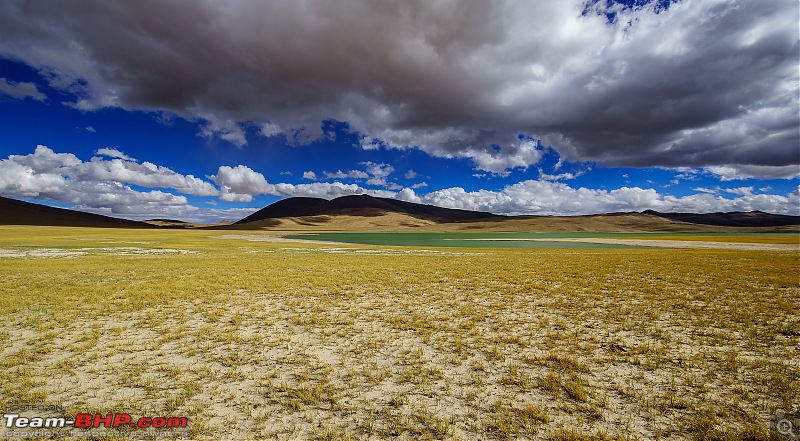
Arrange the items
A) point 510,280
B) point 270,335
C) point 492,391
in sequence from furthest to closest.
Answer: point 510,280, point 270,335, point 492,391

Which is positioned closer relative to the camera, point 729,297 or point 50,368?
point 50,368

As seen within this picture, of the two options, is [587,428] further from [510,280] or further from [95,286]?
[95,286]

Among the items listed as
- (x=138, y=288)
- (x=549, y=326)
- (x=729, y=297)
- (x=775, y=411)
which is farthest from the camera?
(x=138, y=288)

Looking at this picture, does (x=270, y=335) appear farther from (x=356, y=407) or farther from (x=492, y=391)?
(x=492, y=391)

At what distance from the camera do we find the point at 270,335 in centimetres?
1219

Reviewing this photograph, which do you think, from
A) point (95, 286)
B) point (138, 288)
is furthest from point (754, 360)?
point (95, 286)

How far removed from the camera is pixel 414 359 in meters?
9.95

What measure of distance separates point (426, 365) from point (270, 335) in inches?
232

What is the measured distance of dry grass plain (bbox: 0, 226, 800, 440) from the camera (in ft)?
21.9

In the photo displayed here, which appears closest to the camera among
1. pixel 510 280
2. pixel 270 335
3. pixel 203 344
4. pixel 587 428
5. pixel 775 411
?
pixel 587 428

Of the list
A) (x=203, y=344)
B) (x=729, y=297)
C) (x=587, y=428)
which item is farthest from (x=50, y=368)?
(x=729, y=297)

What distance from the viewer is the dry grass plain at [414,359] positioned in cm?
669

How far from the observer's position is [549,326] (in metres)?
13.3

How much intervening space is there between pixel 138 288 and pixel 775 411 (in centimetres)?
2638
